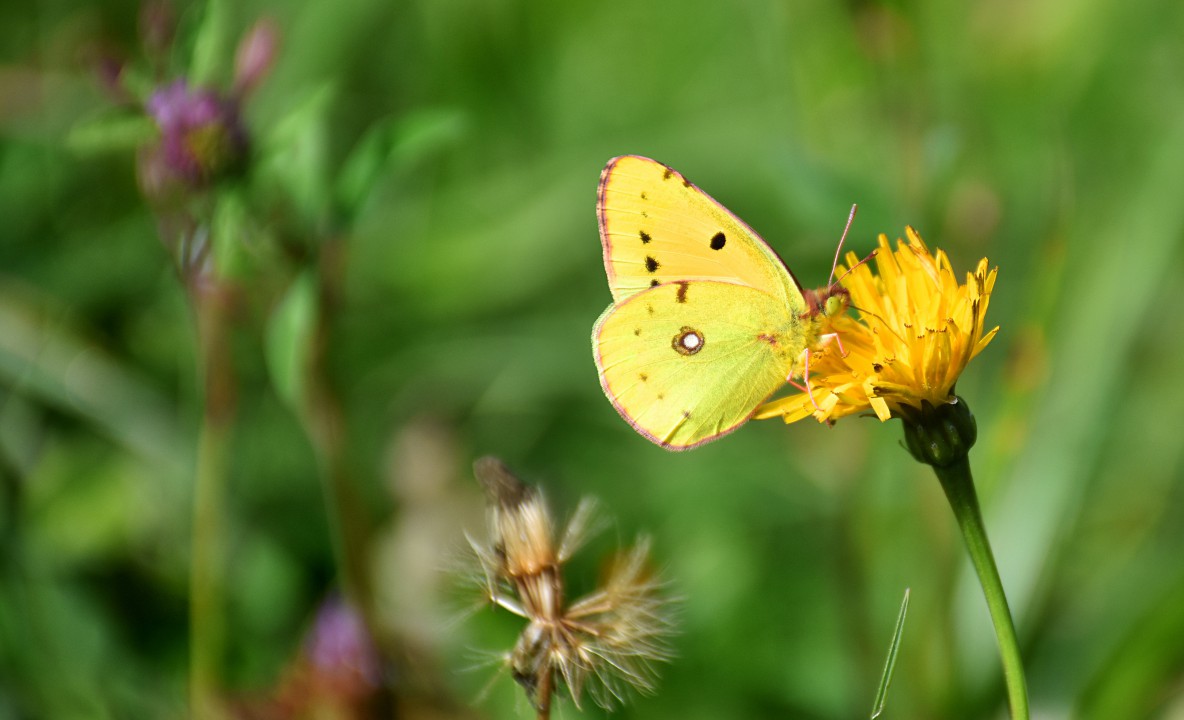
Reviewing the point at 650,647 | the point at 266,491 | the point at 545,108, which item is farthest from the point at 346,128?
the point at 650,647

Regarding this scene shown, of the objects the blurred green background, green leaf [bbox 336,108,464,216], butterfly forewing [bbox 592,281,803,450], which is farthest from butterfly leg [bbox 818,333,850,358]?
green leaf [bbox 336,108,464,216]

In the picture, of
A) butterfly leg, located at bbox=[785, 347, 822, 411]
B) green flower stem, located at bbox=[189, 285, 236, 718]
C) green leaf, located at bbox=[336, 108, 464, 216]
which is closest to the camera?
butterfly leg, located at bbox=[785, 347, 822, 411]

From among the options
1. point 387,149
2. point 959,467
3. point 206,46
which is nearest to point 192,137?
point 206,46

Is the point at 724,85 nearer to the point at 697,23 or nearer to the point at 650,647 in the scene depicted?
the point at 697,23

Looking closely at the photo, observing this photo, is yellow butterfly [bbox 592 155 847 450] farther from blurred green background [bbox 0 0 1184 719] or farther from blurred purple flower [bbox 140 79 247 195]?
blurred purple flower [bbox 140 79 247 195]

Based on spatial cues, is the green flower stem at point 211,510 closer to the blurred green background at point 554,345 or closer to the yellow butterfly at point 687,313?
the blurred green background at point 554,345

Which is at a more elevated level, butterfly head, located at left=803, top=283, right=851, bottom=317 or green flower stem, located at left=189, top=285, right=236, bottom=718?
butterfly head, located at left=803, top=283, right=851, bottom=317
